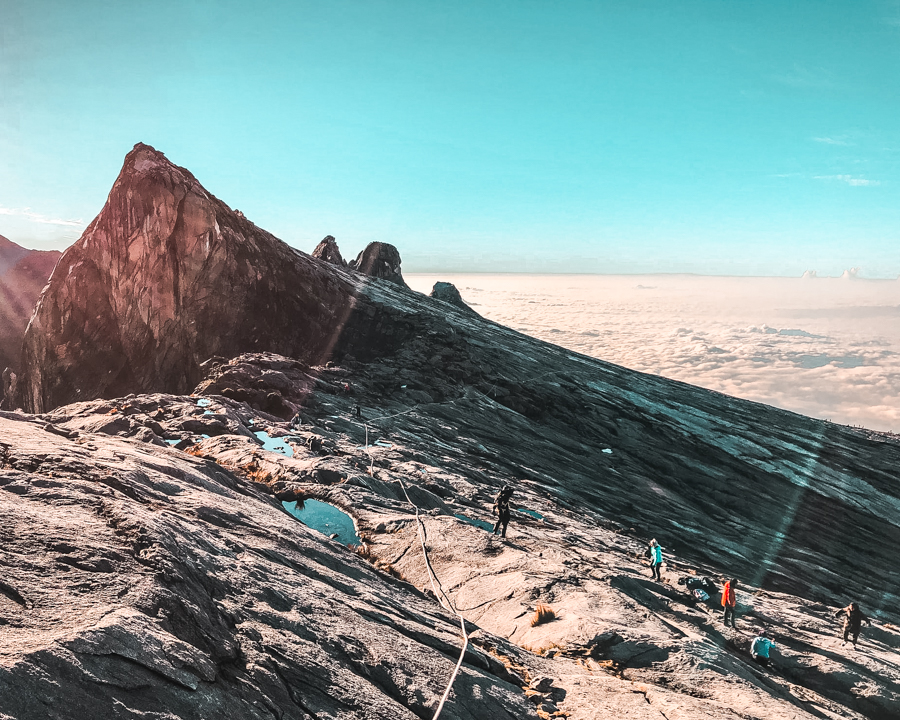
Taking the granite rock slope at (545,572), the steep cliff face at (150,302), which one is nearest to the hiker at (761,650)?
the granite rock slope at (545,572)

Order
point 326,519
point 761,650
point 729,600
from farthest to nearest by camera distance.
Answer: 1. point 326,519
2. point 729,600
3. point 761,650

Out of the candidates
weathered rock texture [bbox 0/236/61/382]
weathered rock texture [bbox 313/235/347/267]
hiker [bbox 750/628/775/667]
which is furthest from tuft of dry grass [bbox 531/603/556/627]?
weathered rock texture [bbox 0/236/61/382]

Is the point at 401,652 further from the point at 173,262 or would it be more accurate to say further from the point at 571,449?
the point at 173,262

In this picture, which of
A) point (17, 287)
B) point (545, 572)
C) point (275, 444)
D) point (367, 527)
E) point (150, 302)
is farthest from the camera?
point (17, 287)

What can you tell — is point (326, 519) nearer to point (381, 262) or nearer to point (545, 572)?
Result: point (545, 572)

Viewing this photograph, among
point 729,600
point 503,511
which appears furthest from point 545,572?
point 729,600

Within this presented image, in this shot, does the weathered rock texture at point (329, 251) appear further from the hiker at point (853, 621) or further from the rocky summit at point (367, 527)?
the hiker at point (853, 621)
